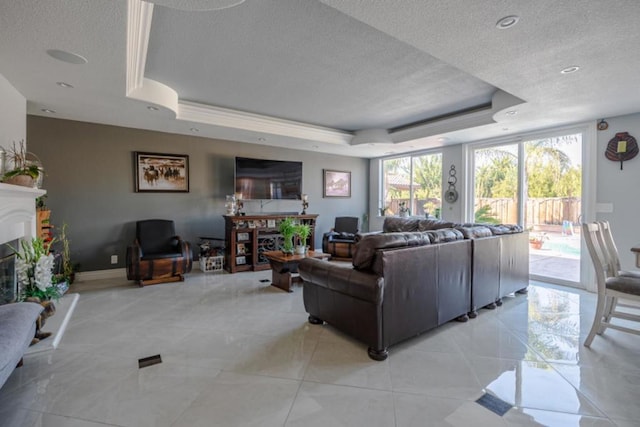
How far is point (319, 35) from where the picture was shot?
2.45 meters

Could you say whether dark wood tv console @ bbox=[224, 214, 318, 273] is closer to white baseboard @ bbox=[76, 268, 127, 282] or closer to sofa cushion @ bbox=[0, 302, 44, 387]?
white baseboard @ bbox=[76, 268, 127, 282]

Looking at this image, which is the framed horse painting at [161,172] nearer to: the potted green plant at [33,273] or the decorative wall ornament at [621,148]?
the potted green plant at [33,273]

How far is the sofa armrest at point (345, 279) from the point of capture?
220 cm

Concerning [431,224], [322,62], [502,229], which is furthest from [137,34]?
[431,224]

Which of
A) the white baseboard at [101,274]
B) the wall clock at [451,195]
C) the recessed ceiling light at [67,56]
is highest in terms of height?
the recessed ceiling light at [67,56]

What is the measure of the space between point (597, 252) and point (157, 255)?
16.2 ft

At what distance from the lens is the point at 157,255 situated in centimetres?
425

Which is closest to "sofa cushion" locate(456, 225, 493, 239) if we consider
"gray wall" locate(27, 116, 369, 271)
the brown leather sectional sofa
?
the brown leather sectional sofa

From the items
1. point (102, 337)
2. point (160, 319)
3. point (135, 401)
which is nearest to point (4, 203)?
point (102, 337)

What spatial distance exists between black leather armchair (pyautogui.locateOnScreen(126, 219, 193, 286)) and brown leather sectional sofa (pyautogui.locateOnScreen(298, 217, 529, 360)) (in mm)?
2317

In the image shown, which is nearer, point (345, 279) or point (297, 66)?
point (345, 279)

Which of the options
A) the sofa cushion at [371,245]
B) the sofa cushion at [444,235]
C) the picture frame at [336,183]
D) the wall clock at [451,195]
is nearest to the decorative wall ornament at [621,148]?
the wall clock at [451,195]

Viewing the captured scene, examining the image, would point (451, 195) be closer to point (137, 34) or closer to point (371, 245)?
point (371, 245)

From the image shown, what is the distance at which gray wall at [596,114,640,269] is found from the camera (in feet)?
12.1
